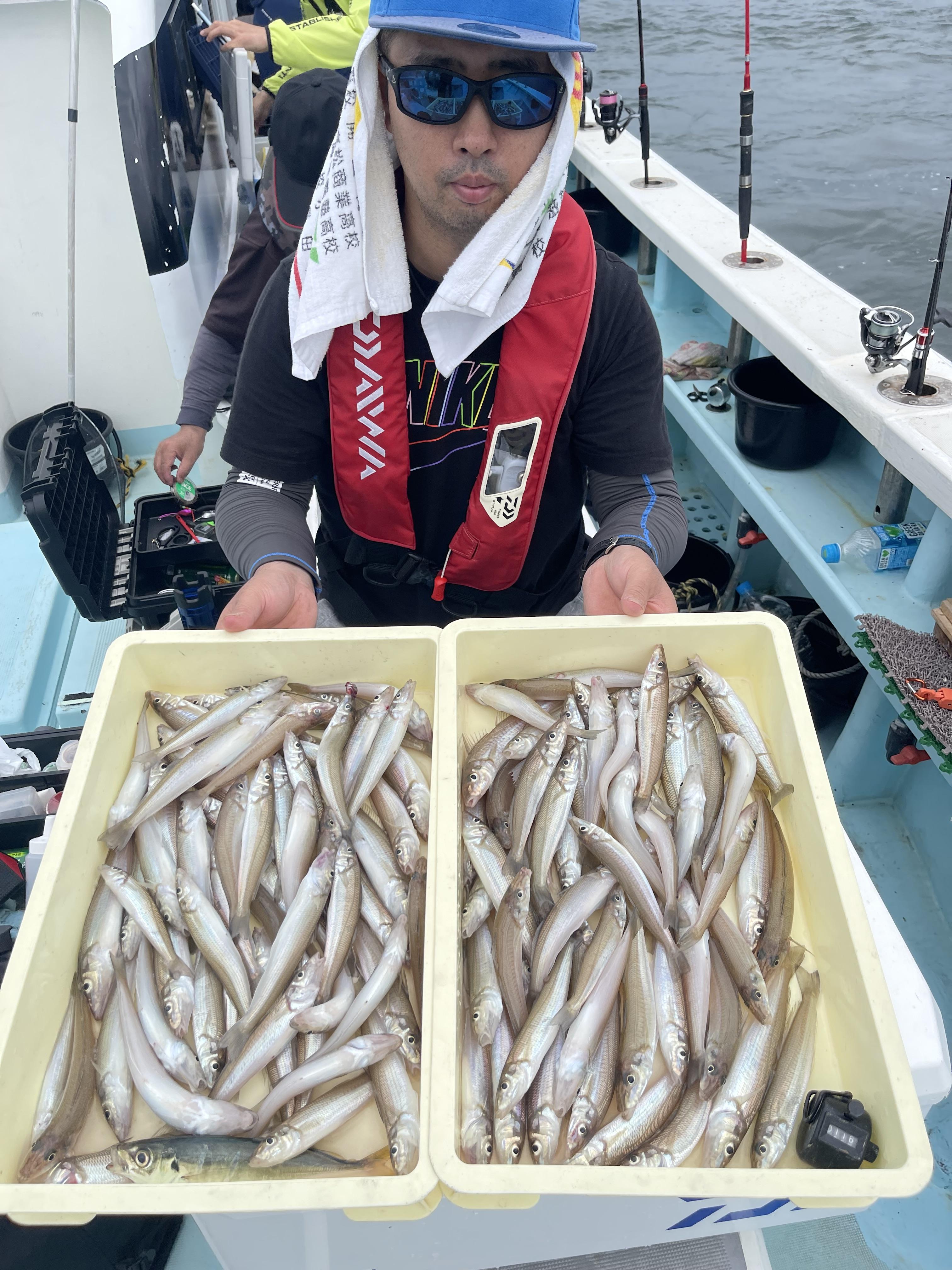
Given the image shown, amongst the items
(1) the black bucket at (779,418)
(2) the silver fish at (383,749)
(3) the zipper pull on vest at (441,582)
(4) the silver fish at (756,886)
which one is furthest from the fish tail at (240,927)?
(1) the black bucket at (779,418)

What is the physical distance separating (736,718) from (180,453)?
2475mm

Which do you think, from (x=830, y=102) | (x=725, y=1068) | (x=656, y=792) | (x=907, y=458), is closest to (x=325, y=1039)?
(x=725, y=1068)

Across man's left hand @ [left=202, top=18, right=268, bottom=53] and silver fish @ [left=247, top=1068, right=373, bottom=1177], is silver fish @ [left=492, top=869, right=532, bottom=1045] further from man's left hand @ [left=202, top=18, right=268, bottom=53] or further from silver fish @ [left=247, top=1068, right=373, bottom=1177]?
man's left hand @ [left=202, top=18, right=268, bottom=53]

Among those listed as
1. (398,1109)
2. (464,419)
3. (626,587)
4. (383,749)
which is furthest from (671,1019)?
(464,419)

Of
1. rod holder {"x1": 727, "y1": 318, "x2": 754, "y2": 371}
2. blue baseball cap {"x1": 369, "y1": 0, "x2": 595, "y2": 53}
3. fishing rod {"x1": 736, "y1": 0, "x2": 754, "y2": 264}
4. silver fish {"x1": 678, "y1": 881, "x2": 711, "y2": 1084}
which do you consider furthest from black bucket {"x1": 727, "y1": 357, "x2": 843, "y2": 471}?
silver fish {"x1": 678, "y1": 881, "x2": 711, "y2": 1084}

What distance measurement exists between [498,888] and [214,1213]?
556 millimetres

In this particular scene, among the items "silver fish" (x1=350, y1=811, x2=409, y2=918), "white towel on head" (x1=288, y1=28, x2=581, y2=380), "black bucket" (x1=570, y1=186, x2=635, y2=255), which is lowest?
"silver fish" (x1=350, y1=811, x2=409, y2=918)

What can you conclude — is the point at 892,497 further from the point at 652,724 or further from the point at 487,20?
the point at 487,20

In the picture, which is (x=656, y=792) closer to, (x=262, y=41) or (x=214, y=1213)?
(x=214, y=1213)

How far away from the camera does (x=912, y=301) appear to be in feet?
19.6

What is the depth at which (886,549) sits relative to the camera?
105 inches

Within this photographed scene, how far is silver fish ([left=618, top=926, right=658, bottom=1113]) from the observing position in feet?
3.71

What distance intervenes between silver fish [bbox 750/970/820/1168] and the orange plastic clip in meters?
1.19

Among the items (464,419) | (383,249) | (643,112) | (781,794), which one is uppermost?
(643,112)
